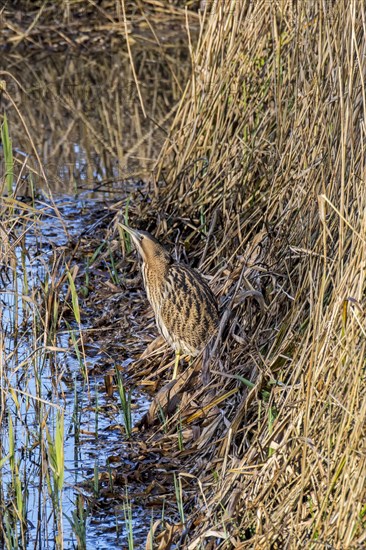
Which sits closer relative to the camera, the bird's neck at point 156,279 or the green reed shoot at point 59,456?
the green reed shoot at point 59,456

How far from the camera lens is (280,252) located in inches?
162

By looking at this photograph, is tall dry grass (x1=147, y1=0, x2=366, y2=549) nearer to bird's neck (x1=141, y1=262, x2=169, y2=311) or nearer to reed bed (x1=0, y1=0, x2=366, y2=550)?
reed bed (x1=0, y1=0, x2=366, y2=550)

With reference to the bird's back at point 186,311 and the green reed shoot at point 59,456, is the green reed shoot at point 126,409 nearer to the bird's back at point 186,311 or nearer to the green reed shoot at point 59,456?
the bird's back at point 186,311

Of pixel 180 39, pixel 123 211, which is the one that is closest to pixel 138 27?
pixel 180 39

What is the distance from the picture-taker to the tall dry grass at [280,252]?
8.99ft

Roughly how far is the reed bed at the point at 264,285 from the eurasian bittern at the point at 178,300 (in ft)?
0.31

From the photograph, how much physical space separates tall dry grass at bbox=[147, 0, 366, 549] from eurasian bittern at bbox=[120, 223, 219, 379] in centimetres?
14

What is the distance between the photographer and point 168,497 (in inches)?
138

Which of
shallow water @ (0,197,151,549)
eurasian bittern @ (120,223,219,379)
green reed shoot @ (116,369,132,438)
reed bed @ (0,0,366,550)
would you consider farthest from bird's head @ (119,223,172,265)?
green reed shoot @ (116,369,132,438)

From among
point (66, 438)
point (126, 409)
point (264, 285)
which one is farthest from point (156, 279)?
point (66, 438)

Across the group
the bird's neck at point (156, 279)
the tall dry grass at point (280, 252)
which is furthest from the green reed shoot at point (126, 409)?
the bird's neck at point (156, 279)

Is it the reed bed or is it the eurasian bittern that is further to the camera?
the eurasian bittern

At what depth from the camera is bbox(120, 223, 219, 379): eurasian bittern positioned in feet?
13.6

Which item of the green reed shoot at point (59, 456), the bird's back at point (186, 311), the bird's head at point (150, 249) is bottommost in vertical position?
the bird's back at point (186, 311)
